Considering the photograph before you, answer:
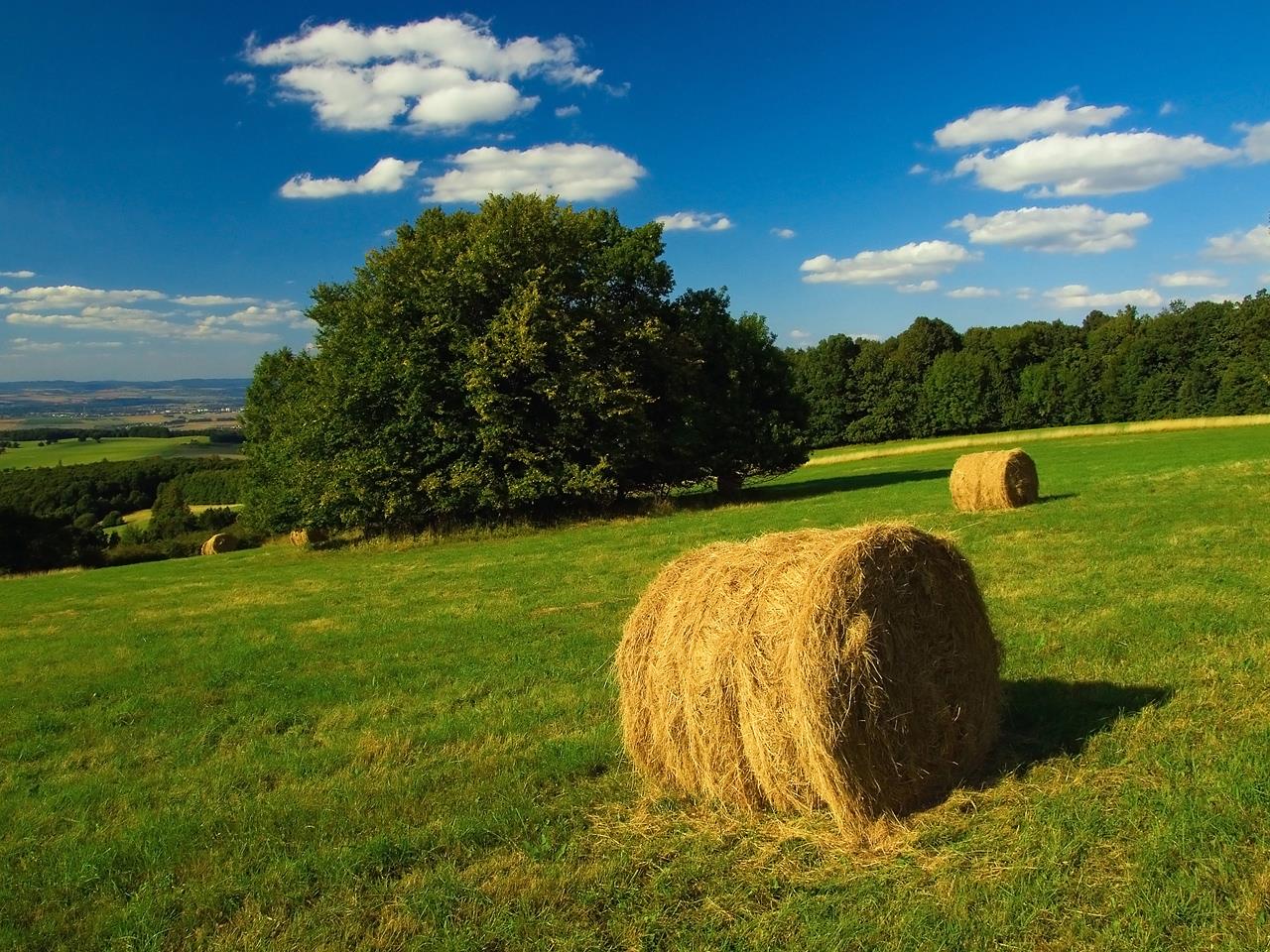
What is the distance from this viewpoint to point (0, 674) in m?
11.8

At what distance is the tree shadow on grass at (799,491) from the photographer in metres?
31.9

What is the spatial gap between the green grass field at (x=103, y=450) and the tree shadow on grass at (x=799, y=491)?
74609mm

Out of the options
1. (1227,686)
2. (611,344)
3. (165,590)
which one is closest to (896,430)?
(611,344)

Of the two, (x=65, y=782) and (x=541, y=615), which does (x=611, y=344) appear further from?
(x=65, y=782)

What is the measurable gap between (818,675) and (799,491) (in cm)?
3011

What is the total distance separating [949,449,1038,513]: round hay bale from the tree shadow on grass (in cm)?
1006

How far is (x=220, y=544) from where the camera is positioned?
39.3 m

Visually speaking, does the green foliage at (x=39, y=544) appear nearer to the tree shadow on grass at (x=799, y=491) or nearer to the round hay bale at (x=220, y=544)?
the round hay bale at (x=220, y=544)

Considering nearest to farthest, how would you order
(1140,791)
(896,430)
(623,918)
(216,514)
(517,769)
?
(623,918) → (1140,791) → (517,769) → (216,514) → (896,430)

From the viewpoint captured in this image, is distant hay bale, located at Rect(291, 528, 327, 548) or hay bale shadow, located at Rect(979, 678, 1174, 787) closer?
hay bale shadow, located at Rect(979, 678, 1174, 787)

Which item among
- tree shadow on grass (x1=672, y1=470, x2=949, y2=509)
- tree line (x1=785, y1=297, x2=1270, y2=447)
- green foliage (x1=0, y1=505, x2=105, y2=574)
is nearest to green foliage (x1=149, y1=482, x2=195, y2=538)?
green foliage (x1=0, y1=505, x2=105, y2=574)

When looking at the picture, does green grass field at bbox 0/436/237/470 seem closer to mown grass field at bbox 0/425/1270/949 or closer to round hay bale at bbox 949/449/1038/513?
round hay bale at bbox 949/449/1038/513

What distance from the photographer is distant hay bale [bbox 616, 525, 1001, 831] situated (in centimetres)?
499

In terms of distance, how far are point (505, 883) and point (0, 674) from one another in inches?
438
